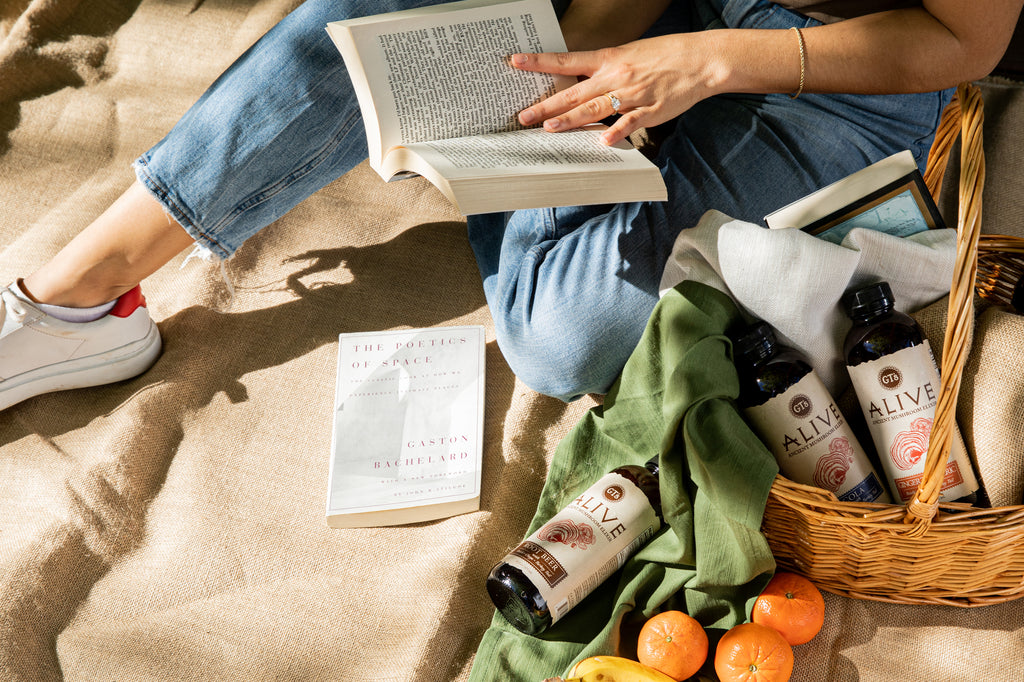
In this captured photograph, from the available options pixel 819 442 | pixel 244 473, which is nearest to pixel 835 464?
pixel 819 442

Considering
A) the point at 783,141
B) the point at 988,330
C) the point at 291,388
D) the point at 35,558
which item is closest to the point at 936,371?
the point at 988,330

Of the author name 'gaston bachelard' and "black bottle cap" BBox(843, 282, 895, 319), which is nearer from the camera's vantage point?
"black bottle cap" BBox(843, 282, 895, 319)

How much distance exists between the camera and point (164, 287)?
44.0 inches

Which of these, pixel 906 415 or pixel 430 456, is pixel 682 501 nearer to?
pixel 906 415

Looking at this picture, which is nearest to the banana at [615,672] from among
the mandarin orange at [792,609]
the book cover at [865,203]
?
the mandarin orange at [792,609]

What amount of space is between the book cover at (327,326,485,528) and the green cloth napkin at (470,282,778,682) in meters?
0.15

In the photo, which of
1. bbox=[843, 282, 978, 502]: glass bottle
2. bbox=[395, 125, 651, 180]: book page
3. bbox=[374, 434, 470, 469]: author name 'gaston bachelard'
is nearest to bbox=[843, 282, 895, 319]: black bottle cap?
bbox=[843, 282, 978, 502]: glass bottle

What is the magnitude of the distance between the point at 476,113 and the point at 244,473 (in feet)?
1.73

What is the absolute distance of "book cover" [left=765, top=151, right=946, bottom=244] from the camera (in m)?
0.70

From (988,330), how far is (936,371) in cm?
7

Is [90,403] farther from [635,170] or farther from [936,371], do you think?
[936,371]

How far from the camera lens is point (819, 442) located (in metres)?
0.67

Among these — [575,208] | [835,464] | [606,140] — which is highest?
[606,140]

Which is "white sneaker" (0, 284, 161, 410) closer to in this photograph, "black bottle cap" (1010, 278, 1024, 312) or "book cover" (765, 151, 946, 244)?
"book cover" (765, 151, 946, 244)
